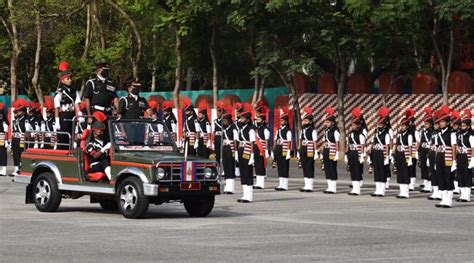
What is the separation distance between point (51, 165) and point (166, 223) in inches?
110

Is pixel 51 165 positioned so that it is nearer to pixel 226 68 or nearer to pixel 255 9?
pixel 255 9

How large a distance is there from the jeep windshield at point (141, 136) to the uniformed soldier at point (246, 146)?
3.90 m

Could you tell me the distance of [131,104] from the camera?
77.4ft

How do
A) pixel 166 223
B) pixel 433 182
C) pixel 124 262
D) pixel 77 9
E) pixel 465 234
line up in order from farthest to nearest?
pixel 77 9, pixel 433 182, pixel 166 223, pixel 465 234, pixel 124 262

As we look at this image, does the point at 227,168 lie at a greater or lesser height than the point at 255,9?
lesser

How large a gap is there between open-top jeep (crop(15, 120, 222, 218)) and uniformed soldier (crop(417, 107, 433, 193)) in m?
7.45

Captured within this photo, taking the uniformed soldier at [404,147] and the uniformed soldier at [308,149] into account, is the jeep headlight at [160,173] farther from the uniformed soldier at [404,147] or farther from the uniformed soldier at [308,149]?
the uniformed soldier at [308,149]

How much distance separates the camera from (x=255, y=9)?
4031 cm

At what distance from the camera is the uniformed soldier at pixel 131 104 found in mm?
→ 23184

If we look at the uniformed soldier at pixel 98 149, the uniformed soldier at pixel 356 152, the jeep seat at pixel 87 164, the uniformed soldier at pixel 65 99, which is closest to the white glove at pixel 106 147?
the uniformed soldier at pixel 98 149

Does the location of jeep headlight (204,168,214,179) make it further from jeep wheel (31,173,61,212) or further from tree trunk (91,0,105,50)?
tree trunk (91,0,105,50)

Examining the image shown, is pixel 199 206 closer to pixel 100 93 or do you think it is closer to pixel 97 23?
pixel 100 93

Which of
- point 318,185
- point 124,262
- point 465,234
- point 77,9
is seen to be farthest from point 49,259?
point 77,9

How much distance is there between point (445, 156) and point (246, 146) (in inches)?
160
